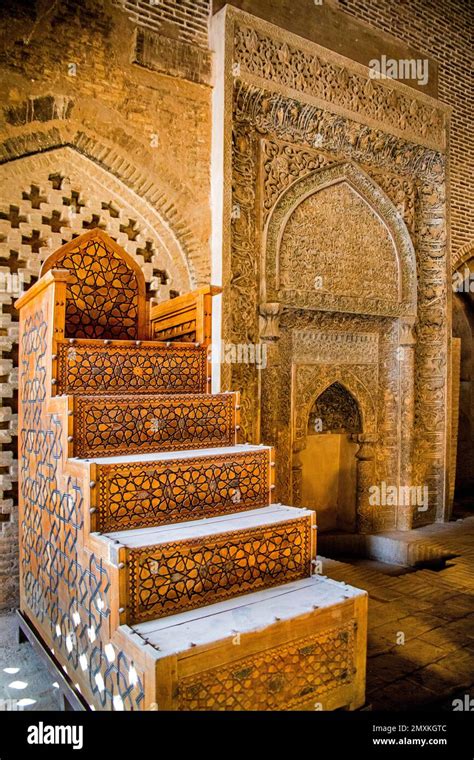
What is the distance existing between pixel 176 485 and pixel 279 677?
2.96 ft

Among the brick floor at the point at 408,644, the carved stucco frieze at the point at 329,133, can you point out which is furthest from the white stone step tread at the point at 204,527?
the carved stucco frieze at the point at 329,133

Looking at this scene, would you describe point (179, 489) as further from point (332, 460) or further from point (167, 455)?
point (332, 460)

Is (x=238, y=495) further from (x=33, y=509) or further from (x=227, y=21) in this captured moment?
(x=227, y=21)

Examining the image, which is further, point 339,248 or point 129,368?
point 339,248

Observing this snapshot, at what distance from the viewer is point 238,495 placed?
273 centimetres

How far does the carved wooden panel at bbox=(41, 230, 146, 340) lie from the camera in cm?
353

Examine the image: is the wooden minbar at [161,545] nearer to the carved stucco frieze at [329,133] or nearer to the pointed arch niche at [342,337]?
the pointed arch niche at [342,337]

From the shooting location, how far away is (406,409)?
20.8 ft

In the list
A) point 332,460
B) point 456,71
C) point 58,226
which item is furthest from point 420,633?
point 456,71

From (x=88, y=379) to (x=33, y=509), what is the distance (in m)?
0.86

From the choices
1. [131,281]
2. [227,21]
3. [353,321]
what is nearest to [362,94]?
[227,21]

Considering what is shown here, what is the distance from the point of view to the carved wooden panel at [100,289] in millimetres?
3529

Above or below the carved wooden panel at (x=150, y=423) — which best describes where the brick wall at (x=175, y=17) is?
above

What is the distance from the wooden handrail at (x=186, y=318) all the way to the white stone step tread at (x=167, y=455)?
0.81 meters
